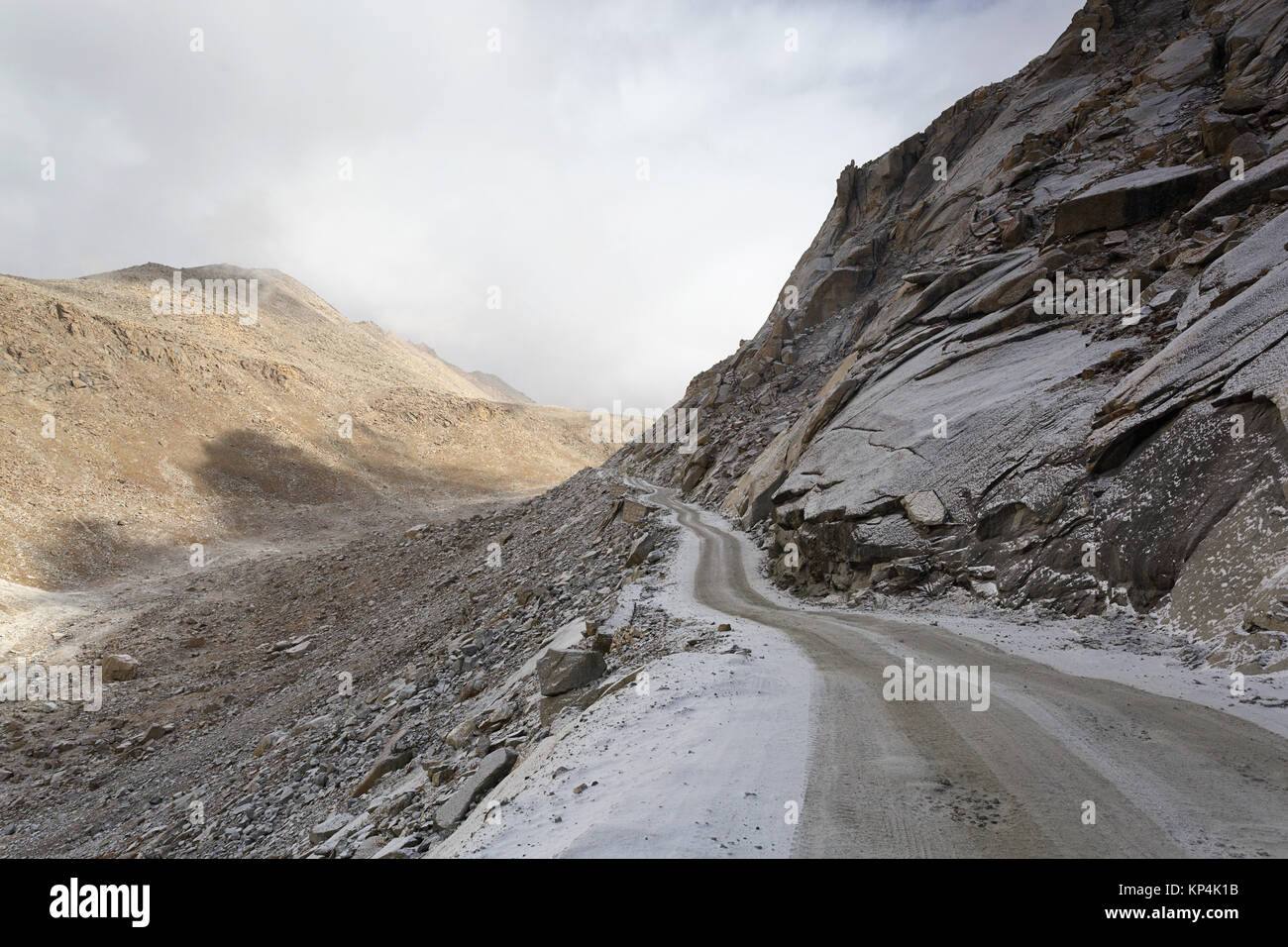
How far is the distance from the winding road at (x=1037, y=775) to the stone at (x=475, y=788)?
4.51 m

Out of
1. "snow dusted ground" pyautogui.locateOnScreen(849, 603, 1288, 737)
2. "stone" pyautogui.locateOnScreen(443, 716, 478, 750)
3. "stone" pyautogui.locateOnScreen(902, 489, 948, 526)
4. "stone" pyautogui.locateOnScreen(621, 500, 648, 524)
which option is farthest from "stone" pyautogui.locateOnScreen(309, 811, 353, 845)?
"stone" pyautogui.locateOnScreen(621, 500, 648, 524)

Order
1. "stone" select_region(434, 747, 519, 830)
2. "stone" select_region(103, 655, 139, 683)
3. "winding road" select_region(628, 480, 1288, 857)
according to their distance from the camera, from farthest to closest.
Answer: "stone" select_region(103, 655, 139, 683)
"stone" select_region(434, 747, 519, 830)
"winding road" select_region(628, 480, 1288, 857)

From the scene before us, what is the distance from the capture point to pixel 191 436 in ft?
173

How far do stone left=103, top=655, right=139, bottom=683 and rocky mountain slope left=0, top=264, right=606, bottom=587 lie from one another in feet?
45.0

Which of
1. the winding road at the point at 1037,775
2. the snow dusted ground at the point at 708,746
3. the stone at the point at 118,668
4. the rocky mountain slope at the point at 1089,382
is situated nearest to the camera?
the winding road at the point at 1037,775

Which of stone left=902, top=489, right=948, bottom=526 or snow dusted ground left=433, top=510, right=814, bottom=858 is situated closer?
snow dusted ground left=433, top=510, right=814, bottom=858

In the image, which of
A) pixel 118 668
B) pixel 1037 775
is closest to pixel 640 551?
pixel 1037 775

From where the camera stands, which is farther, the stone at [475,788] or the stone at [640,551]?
the stone at [640,551]


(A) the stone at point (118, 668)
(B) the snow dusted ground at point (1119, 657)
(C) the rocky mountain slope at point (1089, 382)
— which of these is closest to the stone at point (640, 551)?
(C) the rocky mountain slope at point (1089, 382)

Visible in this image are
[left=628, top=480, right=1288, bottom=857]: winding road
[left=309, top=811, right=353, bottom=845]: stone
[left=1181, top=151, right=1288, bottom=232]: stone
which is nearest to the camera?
[left=628, top=480, right=1288, bottom=857]: winding road

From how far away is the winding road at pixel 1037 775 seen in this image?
4586 millimetres

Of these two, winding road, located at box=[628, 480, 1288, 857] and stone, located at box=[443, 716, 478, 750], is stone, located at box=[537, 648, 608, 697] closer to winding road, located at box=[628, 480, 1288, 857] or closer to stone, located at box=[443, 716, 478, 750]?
stone, located at box=[443, 716, 478, 750]

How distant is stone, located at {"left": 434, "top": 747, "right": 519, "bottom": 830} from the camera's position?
7.48m

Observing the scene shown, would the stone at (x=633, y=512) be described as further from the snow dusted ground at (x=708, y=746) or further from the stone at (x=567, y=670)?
the stone at (x=567, y=670)
